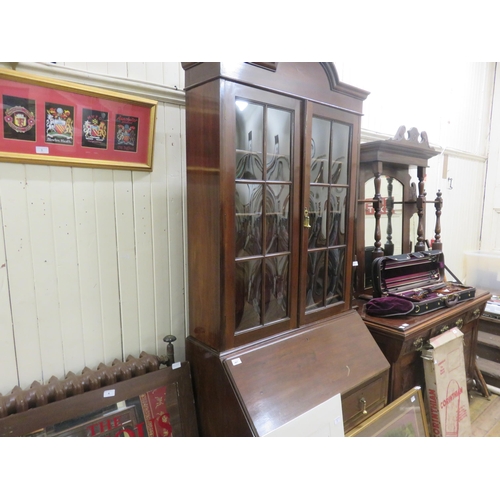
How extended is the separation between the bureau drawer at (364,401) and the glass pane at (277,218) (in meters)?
0.72

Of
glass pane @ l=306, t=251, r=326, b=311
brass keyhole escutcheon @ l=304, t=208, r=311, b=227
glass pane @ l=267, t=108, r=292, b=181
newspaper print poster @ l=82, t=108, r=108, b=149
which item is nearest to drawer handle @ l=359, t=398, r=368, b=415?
glass pane @ l=306, t=251, r=326, b=311

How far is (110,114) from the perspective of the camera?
4.39 ft

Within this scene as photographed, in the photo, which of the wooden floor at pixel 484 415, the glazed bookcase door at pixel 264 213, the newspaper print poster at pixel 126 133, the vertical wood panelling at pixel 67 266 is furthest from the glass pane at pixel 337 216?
the wooden floor at pixel 484 415

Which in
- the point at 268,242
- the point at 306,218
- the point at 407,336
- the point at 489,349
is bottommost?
the point at 489,349

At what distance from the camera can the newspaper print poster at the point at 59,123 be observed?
3.98 feet

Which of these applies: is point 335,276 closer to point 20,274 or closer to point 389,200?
point 389,200

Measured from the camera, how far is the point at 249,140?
1302 millimetres

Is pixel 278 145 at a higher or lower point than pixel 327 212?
higher

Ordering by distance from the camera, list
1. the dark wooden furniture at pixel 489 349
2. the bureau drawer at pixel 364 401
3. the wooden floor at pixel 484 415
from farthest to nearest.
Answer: the dark wooden furniture at pixel 489 349, the wooden floor at pixel 484 415, the bureau drawer at pixel 364 401

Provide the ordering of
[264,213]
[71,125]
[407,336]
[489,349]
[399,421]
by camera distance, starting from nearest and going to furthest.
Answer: [71,125], [264,213], [399,421], [407,336], [489,349]

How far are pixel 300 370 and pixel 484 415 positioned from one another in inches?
72.7

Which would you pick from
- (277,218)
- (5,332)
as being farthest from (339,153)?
(5,332)

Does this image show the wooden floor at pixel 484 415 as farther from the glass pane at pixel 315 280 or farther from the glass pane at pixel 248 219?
the glass pane at pixel 248 219
